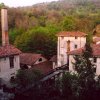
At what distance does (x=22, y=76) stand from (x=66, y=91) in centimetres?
619

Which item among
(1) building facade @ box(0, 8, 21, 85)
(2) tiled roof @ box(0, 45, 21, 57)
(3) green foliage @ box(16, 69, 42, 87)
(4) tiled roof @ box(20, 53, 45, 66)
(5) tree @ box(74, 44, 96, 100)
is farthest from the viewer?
(4) tiled roof @ box(20, 53, 45, 66)

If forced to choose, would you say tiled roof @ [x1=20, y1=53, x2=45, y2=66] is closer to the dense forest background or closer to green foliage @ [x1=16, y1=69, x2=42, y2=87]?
the dense forest background

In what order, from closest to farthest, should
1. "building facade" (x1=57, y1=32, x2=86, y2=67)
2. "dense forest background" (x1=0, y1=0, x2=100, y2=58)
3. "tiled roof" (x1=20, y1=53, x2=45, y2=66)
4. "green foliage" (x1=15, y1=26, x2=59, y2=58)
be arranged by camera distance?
1. "tiled roof" (x1=20, y1=53, x2=45, y2=66)
2. "building facade" (x1=57, y1=32, x2=86, y2=67)
3. "green foliage" (x1=15, y1=26, x2=59, y2=58)
4. "dense forest background" (x1=0, y1=0, x2=100, y2=58)

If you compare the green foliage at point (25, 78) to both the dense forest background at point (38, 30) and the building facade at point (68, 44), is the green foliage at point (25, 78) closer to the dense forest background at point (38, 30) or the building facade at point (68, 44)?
the building facade at point (68, 44)

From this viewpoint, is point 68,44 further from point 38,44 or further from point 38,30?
point 38,30

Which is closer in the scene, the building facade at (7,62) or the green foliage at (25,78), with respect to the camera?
the green foliage at (25,78)

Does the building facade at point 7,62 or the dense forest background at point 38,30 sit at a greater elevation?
the dense forest background at point 38,30

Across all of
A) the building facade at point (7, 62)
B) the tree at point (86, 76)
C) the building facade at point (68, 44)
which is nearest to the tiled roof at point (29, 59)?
the building facade at point (68, 44)

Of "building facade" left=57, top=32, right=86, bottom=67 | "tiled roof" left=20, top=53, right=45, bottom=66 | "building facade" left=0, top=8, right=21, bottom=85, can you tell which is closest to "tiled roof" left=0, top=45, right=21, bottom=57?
"building facade" left=0, top=8, right=21, bottom=85

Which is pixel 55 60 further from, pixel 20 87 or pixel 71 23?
pixel 71 23

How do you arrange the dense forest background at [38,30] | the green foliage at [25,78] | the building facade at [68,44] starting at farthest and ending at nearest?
the dense forest background at [38,30] < the building facade at [68,44] < the green foliage at [25,78]

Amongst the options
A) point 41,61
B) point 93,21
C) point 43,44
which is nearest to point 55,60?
point 41,61

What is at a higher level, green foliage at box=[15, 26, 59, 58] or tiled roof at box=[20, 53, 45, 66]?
green foliage at box=[15, 26, 59, 58]

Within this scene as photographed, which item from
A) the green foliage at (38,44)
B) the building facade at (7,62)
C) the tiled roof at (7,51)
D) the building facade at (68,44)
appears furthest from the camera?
the green foliage at (38,44)
